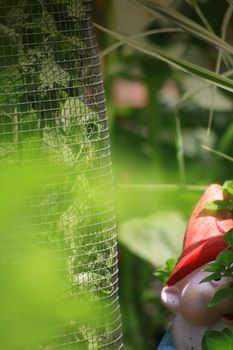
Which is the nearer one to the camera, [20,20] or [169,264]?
[20,20]

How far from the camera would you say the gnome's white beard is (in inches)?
42.1

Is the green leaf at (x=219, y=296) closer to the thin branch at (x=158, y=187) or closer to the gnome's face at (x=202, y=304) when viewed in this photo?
the gnome's face at (x=202, y=304)

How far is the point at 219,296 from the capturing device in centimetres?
98

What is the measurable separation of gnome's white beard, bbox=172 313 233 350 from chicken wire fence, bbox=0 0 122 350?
10 centimetres

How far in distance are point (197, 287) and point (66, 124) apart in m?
0.30

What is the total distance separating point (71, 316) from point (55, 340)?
0.72 meters

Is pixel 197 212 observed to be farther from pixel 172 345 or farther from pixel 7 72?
pixel 7 72

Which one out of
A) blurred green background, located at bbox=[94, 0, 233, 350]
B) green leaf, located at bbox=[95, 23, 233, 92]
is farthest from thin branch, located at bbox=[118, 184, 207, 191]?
green leaf, located at bbox=[95, 23, 233, 92]

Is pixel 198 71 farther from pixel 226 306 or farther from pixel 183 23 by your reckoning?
pixel 226 306

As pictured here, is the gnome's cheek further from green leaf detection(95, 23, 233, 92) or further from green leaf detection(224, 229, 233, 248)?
green leaf detection(95, 23, 233, 92)

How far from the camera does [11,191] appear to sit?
13.8 inches

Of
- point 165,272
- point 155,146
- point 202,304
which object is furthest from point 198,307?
point 155,146

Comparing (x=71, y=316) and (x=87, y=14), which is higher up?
(x=87, y=14)

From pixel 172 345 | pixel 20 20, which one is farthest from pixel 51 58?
pixel 172 345
